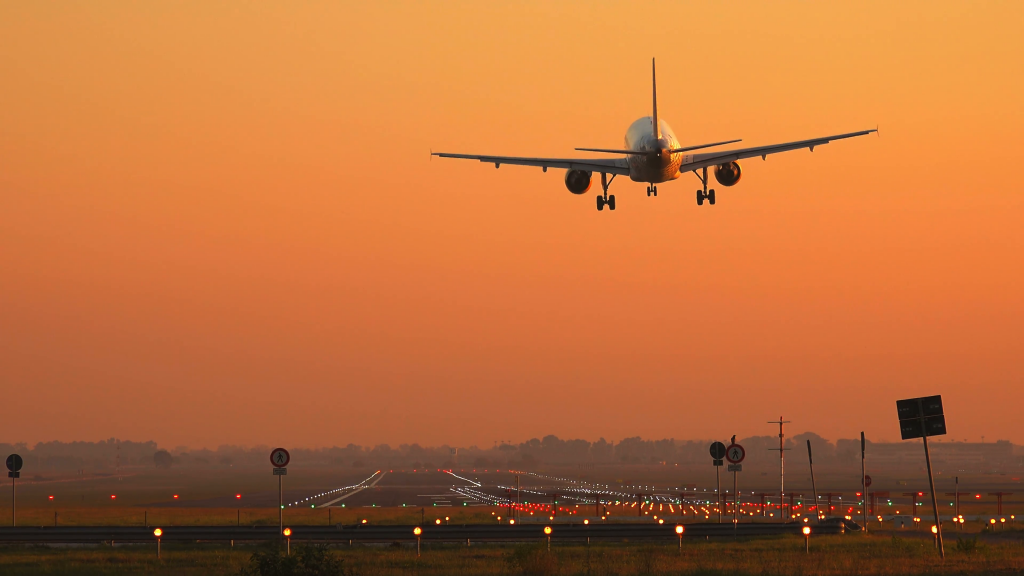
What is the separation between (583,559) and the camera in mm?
39938

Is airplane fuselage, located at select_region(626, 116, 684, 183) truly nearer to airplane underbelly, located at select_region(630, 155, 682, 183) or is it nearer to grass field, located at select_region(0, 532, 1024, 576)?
airplane underbelly, located at select_region(630, 155, 682, 183)

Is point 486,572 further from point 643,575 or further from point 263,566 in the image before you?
point 263,566

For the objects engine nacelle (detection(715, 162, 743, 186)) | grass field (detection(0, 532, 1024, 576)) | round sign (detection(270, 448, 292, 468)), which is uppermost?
engine nacelle (detection(715, 162, 743, 186))

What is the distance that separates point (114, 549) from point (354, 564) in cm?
1253

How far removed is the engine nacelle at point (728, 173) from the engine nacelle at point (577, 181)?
580 centimetres

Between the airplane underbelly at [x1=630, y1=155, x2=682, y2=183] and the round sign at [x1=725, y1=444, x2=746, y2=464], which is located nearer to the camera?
the airplane underbelly at [x1=630, y1=155, x2=682, y2=183]

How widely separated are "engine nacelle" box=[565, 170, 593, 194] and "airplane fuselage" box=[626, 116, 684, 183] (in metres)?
2.25

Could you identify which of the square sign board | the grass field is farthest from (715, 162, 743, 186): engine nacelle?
the grass field

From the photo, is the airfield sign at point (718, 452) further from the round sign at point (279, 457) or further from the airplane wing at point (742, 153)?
the round sign at point (279, 457)

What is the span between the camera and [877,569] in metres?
36.8

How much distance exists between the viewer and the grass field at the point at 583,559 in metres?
36.5

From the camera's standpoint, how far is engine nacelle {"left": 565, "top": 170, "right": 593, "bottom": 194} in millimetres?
50875

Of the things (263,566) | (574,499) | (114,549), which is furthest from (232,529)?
(574,499)

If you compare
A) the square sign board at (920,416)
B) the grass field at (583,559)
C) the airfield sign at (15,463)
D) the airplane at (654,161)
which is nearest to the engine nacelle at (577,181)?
the airplane at (654,161)
